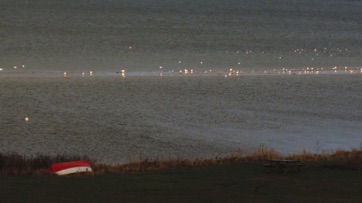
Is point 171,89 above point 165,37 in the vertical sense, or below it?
below

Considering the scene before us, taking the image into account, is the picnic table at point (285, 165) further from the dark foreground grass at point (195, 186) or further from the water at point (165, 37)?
the water at point (165, 37)

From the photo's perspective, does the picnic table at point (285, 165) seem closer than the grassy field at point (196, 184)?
No

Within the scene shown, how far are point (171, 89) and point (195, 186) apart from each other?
22.5 m

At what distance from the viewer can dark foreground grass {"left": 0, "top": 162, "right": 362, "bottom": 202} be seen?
1300 cm

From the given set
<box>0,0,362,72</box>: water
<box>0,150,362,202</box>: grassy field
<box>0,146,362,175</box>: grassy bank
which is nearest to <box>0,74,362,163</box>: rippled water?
<box>0,146,362,175</box>: grassy bank

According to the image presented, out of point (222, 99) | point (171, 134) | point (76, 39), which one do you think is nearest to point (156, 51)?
point (76, 39)

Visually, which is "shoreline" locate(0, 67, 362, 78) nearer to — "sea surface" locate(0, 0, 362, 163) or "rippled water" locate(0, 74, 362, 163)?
"sea surface" locate(0, 0, 362, 163)

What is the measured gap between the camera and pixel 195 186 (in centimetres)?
1407

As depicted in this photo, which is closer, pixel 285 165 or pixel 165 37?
pixel 285 165

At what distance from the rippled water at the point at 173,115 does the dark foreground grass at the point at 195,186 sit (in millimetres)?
6000

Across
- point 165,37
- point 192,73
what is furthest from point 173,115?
point 165,37

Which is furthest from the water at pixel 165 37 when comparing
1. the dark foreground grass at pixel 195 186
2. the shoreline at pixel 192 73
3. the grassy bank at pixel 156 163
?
the dark foreground grass at pixel 195 186

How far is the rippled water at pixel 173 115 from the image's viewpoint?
23.5 metres

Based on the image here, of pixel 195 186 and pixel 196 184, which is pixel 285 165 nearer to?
pixel 196 184
